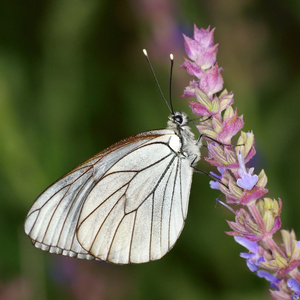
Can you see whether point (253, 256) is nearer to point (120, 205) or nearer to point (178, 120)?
point (178, 120)

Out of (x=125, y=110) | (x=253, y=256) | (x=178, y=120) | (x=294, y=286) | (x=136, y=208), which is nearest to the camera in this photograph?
(x=294, y=286)

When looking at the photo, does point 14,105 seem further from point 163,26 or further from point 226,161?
point 226,161

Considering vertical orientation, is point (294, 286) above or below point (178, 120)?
below

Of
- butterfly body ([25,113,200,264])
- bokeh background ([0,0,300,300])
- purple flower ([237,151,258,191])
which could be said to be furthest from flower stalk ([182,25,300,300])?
bokeh background ([0,0,300,300])

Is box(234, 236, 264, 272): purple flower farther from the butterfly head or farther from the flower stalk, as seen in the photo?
the butterfly head

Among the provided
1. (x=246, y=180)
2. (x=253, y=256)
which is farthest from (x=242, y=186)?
(x=253, y=256)

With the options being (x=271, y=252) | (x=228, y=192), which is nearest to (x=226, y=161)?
(x=228, y=192)
